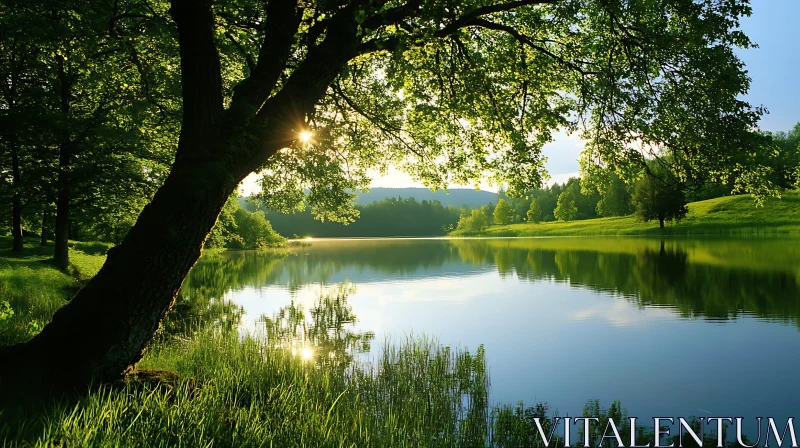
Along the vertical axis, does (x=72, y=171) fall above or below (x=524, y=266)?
above

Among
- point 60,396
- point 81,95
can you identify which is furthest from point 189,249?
point 81,95

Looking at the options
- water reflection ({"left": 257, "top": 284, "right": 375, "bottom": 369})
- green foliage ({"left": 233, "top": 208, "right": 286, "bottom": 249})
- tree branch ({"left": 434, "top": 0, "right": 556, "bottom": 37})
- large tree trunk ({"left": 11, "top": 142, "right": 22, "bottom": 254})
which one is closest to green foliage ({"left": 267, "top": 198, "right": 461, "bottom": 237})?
green foliage ({"left": 233, "top": 208, "right": 286, "bottom": 249})

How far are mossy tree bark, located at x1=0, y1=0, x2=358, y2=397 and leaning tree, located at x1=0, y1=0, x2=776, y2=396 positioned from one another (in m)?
0.02

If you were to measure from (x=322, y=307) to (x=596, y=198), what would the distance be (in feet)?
398

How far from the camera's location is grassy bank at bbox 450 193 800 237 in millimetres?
62688

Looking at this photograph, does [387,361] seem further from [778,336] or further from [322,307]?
[778,336]

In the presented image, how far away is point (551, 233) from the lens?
94.9 meters

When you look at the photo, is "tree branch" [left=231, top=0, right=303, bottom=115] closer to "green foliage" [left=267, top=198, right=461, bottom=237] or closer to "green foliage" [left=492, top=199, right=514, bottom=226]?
"green foliage" [left=492, top=199, right=514, bottom=226]

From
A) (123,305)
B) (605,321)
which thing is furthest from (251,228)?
(123,305)

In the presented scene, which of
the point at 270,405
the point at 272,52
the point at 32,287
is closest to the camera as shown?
the point at 270,405

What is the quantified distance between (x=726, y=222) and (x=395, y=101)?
239 ft

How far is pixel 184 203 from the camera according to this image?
17.3 feet

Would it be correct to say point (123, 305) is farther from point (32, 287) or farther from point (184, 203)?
point (32, 287)

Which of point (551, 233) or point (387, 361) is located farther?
point (551, 233)
